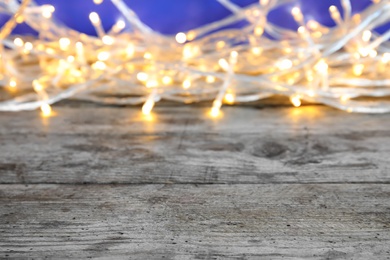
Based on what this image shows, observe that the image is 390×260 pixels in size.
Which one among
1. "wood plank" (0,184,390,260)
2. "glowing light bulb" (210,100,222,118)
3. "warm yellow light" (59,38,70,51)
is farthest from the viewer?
"warm yellow light" (59,38,70,51)

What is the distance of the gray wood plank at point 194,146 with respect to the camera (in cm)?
67

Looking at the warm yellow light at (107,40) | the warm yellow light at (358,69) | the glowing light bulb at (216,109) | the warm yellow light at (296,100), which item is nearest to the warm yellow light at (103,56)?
the warm yellow light at (107,40)

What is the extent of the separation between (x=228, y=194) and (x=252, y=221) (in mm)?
64

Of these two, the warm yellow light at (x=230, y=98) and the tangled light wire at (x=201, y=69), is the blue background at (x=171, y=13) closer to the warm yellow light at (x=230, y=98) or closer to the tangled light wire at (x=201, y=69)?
the tangled light wire at (x=201, y=69)

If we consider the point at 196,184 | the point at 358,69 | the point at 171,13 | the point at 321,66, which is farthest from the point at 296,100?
the point at 171,13

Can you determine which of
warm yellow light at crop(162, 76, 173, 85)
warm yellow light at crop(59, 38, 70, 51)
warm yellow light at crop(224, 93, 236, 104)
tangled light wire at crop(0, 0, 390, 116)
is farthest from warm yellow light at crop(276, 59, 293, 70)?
warm yellow light at crop(59, 38, 70, 51)

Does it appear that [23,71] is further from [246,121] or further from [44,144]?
[246,121]

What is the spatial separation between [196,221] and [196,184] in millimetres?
89

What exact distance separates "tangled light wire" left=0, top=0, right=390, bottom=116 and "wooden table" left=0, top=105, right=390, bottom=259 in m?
0.04

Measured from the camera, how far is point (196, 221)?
1.84 feet

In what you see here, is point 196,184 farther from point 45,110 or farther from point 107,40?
point 107,40

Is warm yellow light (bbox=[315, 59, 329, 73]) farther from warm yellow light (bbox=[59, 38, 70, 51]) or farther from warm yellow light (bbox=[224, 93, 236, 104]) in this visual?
warm yellow light (bbox=[59, 38, 70, 51])

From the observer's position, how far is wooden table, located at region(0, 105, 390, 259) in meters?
0.52

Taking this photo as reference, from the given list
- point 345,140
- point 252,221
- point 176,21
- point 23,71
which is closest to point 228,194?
point 252,221
